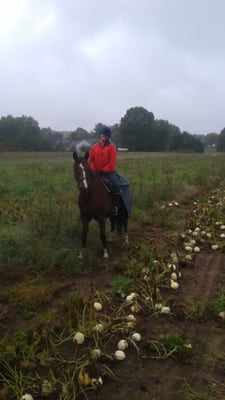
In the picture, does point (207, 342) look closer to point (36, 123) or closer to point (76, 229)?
point (76, 229)

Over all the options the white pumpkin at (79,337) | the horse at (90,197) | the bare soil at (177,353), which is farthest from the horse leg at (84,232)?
the white pumpkin at (79,337)

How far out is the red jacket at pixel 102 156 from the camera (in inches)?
325

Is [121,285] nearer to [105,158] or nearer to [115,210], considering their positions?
[115,210]

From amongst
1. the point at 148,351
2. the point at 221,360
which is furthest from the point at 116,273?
the point at 221,360

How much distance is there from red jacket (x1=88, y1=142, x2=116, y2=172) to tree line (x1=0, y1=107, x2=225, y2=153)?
51.0 meters

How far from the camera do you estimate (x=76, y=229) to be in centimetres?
860

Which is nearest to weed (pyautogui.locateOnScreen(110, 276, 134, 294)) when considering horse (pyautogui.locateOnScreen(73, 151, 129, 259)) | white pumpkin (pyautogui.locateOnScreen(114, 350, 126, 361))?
horse (pyautogui.locateOnScreen(73, 151, 129, 259))

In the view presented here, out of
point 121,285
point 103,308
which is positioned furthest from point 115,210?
point 103,308

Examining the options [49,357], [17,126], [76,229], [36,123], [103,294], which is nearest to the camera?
[49,357]

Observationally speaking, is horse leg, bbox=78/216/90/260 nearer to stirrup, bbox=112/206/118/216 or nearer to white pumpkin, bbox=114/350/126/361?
stirrup, bbox=112/206/118/216

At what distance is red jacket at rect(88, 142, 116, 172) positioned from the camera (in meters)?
8.26

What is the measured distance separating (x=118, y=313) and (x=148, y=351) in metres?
0.78

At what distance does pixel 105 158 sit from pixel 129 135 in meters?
56.0

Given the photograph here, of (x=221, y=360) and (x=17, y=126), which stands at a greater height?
(x=17, y=126)
